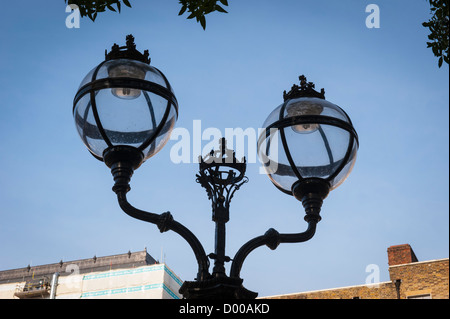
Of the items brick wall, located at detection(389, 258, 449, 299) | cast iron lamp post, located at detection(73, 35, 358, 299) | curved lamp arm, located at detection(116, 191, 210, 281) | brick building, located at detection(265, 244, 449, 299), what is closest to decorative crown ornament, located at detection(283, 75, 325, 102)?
cast iron lamp post, located at detection(73, 35, 358, 299)

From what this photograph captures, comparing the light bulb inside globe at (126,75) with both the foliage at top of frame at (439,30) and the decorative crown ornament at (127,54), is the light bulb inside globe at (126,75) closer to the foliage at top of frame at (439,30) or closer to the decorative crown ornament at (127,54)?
the decorative crown ornament at (127,54)

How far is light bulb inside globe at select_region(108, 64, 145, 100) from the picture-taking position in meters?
4.54

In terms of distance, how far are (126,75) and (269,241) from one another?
1655 mm

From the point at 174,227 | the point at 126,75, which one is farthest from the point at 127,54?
the point at 174,227

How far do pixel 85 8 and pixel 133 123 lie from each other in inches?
54.5

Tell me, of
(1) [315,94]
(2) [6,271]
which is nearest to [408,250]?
(1) [315,94]

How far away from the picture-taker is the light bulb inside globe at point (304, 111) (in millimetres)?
4801

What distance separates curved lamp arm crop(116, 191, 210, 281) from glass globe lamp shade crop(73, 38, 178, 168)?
493 mm

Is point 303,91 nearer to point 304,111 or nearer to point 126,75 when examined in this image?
point 304,111

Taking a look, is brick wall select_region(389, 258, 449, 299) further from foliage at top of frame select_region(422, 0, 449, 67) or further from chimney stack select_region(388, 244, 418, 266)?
foliage at top of frame select_region(422, 0, 449, 67)

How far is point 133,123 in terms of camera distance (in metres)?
4.50

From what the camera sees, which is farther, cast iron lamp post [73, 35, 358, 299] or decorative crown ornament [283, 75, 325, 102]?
decorative crown ornament [283, 75, 325, 102]
